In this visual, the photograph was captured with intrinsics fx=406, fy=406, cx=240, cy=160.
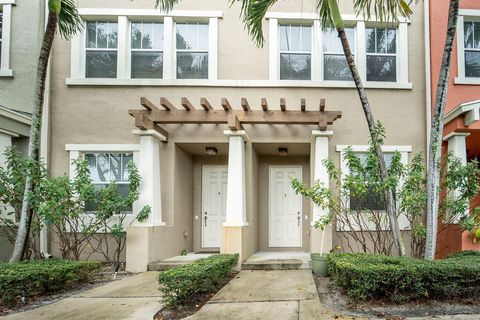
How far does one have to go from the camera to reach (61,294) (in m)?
7.00

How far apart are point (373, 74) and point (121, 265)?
775 centimetres

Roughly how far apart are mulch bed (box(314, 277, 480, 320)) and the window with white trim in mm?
6068

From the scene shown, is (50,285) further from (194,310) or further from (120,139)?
(120,139)

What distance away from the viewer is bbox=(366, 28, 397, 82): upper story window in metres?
10.4

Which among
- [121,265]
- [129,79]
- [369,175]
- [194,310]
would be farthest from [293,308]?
[129,79]

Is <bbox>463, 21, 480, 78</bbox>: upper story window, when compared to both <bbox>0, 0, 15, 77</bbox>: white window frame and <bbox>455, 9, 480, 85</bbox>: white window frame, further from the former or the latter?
<bbox>0, 0, 15, 77</bbox>: white window frame

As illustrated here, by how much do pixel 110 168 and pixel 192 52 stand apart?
363 cm

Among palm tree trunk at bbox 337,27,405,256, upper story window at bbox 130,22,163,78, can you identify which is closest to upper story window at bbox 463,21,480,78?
palm tree trunk at bbox 337,27,405,256

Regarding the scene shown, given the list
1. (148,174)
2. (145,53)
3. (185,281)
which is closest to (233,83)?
(145,53)

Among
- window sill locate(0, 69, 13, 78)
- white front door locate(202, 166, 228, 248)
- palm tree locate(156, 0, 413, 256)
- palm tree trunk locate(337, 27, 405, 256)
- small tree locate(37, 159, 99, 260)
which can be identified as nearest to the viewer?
palm tree locate(156, 0, 413, 256)

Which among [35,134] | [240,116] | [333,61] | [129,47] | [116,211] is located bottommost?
[116,211]

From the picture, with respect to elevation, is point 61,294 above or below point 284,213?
below

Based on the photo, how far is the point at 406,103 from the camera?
33.6 ft

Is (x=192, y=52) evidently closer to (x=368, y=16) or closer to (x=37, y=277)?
(x=368, y=16)
